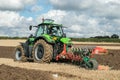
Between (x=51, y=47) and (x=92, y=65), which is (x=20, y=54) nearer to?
(x=51, y=47)

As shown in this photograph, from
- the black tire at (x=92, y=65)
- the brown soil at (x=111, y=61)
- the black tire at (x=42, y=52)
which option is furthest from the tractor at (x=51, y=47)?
Answer: the brown soil at (x=111, y=61)

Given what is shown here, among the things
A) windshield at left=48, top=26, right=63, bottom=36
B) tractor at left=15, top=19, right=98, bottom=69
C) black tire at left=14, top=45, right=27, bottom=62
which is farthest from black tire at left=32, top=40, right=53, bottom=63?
black tire at left=14, top=45, right=27, bottom=62

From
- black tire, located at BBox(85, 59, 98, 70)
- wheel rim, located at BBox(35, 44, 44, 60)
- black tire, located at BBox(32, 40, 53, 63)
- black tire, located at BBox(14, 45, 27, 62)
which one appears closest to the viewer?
black tire, located at BBox(85, 59, 98, 70)

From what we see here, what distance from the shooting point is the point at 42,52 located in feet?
62.7

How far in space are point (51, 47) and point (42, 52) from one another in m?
0.88

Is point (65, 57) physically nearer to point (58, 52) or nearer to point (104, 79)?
point (58, 52)

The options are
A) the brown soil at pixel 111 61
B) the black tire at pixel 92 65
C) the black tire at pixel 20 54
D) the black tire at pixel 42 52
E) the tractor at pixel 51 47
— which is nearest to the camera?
the black tire at pixel 92 65

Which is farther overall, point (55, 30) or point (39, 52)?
point (39, 52)

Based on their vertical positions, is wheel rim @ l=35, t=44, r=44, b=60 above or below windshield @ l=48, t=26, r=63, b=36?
below

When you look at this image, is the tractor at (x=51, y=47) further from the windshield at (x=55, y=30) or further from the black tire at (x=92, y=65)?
the black tire at (x=92, y=65)

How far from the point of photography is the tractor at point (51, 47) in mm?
17047

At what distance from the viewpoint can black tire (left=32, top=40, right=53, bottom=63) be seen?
18312 mm

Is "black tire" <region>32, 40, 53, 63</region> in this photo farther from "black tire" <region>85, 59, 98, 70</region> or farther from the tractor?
"black tire" <region>85, 59, 98, 70</region>

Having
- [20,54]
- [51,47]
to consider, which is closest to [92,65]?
[51,47]
